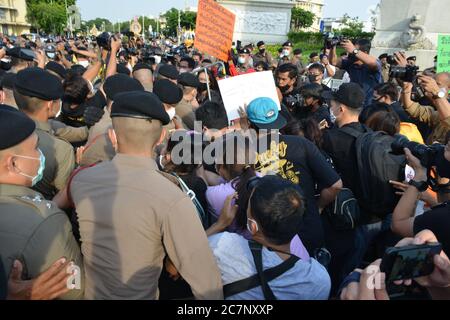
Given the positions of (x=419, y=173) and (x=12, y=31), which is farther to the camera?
(x=12, y=31)

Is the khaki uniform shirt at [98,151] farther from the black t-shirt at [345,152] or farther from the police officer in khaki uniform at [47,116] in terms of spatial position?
the black t-shirt at [345,152]

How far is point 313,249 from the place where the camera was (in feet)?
8.81

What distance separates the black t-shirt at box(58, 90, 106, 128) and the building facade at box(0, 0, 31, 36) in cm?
7032

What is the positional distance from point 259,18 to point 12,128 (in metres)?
20.6

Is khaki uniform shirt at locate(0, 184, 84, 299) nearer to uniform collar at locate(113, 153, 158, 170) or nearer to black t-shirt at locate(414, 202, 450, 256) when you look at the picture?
uniform collar at locate(113, 153, 158, 170)

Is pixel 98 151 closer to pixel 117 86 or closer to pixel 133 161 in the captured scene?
pixel 117 86

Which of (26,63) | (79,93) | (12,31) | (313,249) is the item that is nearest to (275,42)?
(26,63)

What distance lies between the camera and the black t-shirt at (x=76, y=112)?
416 centimetres

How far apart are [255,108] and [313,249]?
46.3 inches

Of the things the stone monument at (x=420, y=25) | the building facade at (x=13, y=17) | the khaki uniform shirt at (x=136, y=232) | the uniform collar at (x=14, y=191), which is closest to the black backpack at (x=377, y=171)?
the khaki uniform shirt at (x=136, y=232)

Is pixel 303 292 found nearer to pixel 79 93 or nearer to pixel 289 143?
pixel 289 143

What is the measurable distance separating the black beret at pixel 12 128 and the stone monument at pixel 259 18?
1955 centimetres

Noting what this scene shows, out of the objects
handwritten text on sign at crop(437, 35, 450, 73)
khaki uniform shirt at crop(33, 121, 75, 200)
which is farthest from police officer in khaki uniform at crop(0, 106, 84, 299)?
handwritten text on sign at crop(437, 35, 450, 73)
